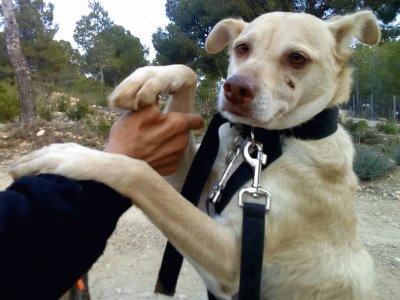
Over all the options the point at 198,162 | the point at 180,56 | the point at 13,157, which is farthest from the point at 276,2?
the point at 198,162

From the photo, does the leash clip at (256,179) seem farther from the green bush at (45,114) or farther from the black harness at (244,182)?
the green bush at (45,114)

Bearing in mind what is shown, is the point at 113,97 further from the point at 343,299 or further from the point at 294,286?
the point at 343,299

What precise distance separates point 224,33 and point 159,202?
1.38 meters

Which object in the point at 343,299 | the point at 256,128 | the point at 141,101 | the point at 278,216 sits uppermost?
the point at 141,101

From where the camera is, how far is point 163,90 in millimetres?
1638

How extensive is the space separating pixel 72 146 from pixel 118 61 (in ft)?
105

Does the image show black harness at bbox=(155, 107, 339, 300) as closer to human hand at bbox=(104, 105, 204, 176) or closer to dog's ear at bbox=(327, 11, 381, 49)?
human hand at bbox=(104, 105, 204, 176)

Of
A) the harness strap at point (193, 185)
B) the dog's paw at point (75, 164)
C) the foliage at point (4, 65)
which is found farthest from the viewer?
the foliage at point (4, 65)

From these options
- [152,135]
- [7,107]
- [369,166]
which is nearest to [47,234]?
[152,135]

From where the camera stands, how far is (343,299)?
1628 millimetres

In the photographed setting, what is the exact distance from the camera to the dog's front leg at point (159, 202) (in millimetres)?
1240

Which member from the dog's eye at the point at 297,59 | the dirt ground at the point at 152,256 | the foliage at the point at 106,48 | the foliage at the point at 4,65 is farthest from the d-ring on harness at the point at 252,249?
the foliage at the point at 106,48

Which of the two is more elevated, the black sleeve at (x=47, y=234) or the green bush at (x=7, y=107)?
the black sleeve at (x=47, y=234)

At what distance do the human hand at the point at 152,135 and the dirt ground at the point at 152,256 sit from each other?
1.98 meters
